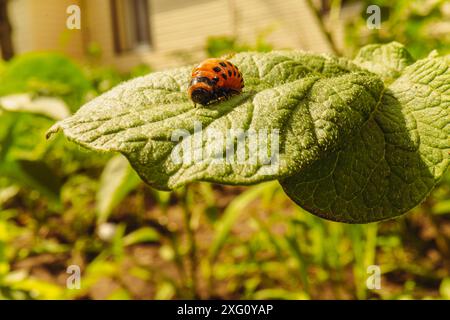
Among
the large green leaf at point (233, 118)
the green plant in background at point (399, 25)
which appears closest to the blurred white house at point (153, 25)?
the green plant in background at point (399, 25)

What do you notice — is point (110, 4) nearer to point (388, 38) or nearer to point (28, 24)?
point (28, 24)

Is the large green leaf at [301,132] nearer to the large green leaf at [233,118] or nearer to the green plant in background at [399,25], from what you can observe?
the large green leaf at [233,118]

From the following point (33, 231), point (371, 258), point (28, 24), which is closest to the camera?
point (371, 258)

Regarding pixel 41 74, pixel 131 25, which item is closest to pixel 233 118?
pixel 41 74

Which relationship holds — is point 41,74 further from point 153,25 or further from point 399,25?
point 153,25

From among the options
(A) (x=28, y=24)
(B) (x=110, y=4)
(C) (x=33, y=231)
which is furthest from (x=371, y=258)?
(A) (x=28, y=24)

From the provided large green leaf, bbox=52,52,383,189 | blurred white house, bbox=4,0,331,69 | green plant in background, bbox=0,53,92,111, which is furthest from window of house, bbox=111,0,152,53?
large green leaf, bbox=52,52,383,189
